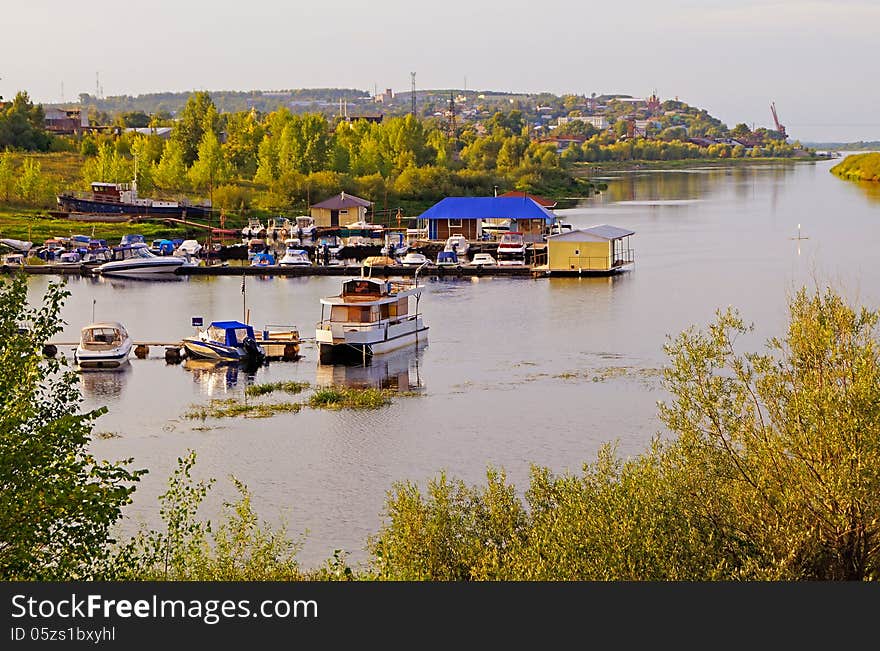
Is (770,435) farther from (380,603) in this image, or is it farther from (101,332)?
(101,332)

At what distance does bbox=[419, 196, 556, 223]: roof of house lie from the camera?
43.4 meters

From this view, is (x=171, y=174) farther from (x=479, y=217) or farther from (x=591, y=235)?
(x=591, y=235)

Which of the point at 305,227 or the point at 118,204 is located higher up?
the point at 118,204

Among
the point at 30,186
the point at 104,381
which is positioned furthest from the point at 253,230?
the point at 104,381

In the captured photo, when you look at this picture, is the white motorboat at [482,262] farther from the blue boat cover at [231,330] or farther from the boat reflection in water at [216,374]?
the boat reflection in water at [216,374]

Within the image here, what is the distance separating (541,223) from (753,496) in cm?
3542

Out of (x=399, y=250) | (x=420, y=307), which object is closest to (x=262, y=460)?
(x=420, y=307)

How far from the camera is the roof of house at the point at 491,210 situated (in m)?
43.4

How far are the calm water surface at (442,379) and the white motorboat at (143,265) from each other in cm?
83

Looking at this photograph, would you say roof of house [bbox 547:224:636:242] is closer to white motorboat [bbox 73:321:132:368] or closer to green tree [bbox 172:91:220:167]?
Result: white motorboat [bbox 73:321:132:368]

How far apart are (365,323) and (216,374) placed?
111 inches

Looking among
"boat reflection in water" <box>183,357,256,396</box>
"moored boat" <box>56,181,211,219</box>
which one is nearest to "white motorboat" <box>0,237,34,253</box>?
"moored boat" <box>56,181,211,219</box>

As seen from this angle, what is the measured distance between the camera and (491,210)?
4403 cm

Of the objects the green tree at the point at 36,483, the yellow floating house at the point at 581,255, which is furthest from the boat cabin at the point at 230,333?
the yellow floating house at the point at 581,255
